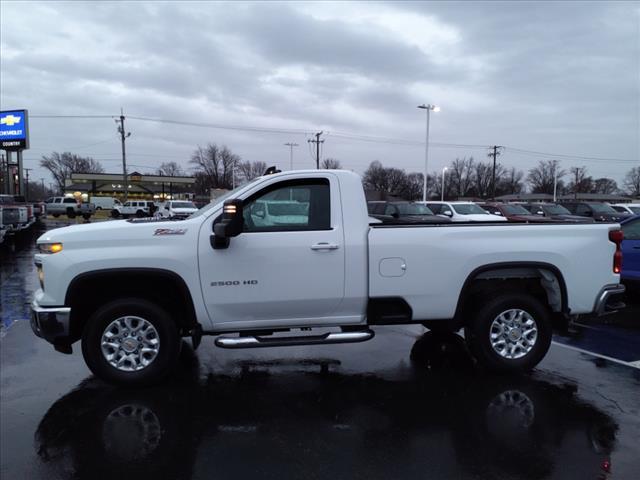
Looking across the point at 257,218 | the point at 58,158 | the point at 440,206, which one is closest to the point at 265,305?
the point at 257,218

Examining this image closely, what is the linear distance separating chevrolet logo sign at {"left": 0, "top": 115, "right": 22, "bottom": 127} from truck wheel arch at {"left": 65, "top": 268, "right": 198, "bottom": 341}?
154 ft

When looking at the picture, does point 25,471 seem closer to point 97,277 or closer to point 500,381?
point 97,277

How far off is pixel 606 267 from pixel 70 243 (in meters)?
5.33

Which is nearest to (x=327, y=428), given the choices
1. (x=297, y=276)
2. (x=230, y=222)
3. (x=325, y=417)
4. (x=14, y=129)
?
(x=325, y=417)

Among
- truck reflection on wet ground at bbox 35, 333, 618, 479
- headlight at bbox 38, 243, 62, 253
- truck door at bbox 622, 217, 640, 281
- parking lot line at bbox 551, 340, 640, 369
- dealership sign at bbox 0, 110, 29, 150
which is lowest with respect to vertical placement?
truck reflection on wet ground at bbox 35, 333, 618, 479

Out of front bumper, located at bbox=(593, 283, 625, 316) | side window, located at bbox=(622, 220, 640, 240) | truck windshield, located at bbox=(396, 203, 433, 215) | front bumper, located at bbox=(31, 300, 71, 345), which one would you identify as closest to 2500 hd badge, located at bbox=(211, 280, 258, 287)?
front bumper, located at bbox=(31, 300, 71, 345)

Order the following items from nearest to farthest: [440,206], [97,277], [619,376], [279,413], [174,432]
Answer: [174,432]
[279,413]
[97,277]
[619,376]
[440,206]

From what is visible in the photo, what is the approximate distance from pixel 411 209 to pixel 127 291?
15.9 m

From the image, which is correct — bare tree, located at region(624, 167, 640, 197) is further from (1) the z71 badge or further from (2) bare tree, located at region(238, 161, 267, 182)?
(1) the z71 badge

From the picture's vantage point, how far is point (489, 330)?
5.05 m

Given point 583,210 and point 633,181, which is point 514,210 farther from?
point 633,181

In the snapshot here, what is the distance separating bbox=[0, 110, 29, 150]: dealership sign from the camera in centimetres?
4350

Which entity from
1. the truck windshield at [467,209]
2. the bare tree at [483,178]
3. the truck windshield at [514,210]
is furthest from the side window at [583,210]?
the bare tree at [483,178]

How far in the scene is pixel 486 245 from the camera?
497 centimetres
